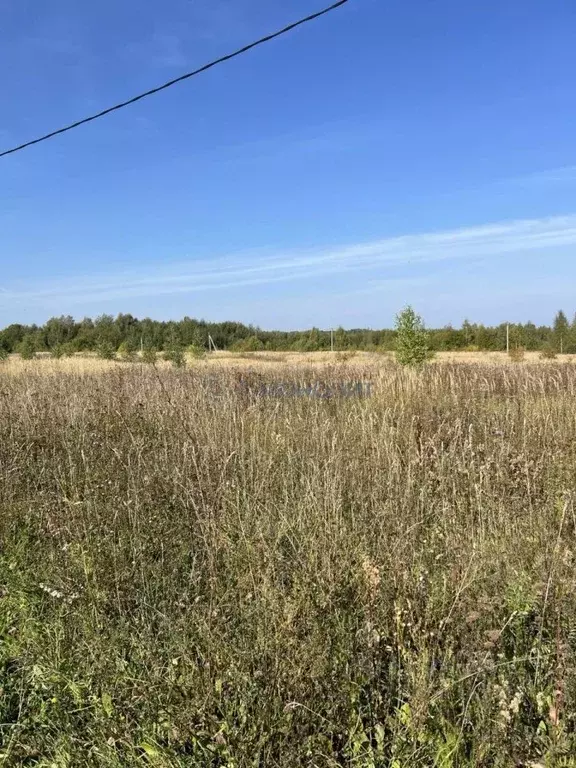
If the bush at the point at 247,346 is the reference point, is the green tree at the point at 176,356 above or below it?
below

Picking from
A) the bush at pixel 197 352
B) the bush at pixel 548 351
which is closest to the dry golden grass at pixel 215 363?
the bush at pixel 197 352

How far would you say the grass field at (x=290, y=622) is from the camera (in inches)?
67.7

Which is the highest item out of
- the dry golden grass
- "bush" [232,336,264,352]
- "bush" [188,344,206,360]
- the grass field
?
"bush" [232,336,264,352]

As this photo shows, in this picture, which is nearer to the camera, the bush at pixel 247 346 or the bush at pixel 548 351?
the bush at pixel 548 351

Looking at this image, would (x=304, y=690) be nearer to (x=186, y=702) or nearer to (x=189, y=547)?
(x=186, y=702)

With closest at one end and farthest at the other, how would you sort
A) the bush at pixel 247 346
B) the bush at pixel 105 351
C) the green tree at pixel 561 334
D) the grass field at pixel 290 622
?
the grass field at pixel 290 622, the bush at pixel 105 351, the green tree at pixel 561 334, the bush at pixel 247 346

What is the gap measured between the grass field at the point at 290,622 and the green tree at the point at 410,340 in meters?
12.1

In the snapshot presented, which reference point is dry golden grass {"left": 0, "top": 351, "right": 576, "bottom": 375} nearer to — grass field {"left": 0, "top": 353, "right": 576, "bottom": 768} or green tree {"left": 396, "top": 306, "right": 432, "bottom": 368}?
green tree {"left": 396, "top": 306, "right": 432, "bottom": 368}

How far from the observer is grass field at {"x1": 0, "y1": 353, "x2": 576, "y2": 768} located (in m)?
1.72

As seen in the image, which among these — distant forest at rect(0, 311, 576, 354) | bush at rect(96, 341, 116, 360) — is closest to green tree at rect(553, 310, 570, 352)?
distant forest at rect(0, 311, 576, 354)

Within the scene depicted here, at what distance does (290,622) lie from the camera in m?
2.06

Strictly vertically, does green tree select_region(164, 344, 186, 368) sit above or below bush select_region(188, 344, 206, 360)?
below

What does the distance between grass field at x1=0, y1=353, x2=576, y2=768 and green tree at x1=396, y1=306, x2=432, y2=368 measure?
12099mm

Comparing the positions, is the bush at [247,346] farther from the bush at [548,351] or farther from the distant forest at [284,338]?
the bush at [548,351]
